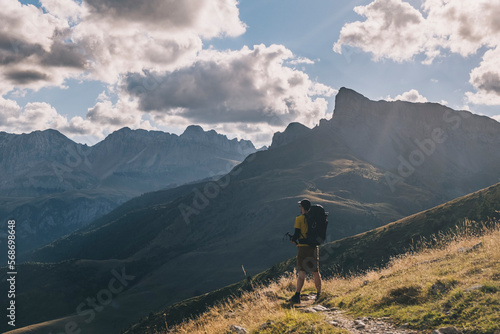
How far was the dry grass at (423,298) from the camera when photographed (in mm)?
8586

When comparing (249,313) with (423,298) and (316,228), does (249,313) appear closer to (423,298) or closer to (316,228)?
(316,228)

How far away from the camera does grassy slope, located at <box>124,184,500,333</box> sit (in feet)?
257

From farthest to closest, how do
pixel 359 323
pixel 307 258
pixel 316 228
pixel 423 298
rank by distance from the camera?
pixel 307 258 < pixel 316 228 < pixel 423 298 < pixel 359 323

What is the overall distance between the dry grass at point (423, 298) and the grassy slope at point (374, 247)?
63.0 metres

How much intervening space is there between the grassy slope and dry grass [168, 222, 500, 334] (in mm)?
63025

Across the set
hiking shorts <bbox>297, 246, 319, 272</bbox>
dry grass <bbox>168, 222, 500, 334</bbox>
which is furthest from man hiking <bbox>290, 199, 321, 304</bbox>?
dry grass <bbox>168, 222, 500, 334</bbox>

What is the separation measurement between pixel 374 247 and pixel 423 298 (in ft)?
295

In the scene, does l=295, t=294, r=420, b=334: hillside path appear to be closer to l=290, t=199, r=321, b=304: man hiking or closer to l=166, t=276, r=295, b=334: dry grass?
l=166, t=276, r=295, b=334: dry grass

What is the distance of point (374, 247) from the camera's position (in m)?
94.0

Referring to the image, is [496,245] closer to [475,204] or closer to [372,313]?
[372,313]

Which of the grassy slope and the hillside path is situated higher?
the hillside path

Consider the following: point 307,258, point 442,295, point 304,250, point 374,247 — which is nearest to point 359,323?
point 442,295

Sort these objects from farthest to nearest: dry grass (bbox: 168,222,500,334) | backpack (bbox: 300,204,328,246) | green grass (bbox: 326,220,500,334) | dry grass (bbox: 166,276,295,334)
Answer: backpack (bbox: 300,204,328,246) < dry grass (bbox: 166,276,295,334) < dry grass (bbox: 168,222,500,334) < green grass (bbox: 326,220,500,334)

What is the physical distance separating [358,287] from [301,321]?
487 cm
